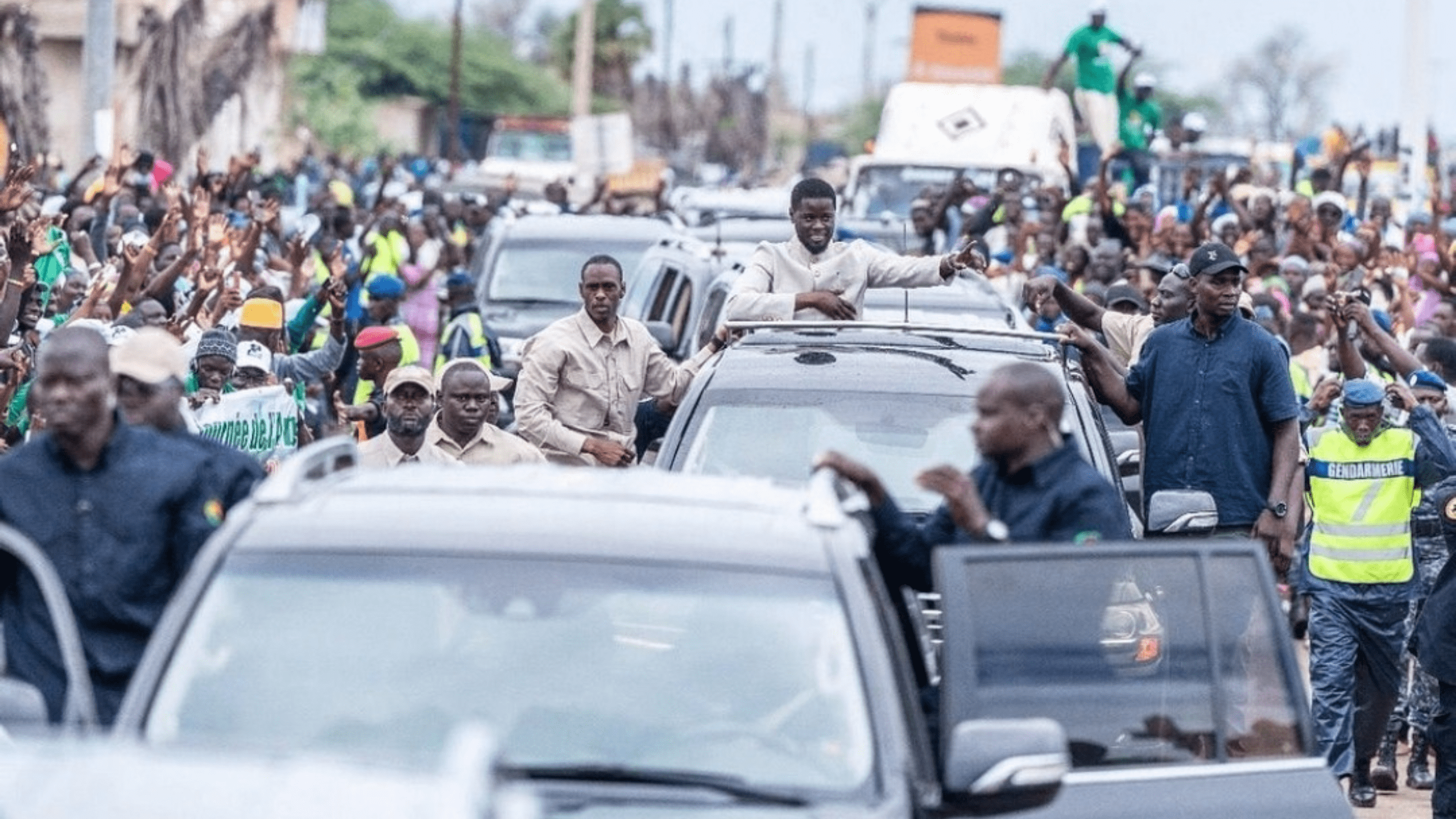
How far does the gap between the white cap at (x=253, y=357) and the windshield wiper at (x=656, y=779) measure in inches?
262

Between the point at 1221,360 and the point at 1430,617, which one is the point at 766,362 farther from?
the point at 1430,617

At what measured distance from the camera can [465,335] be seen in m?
14.5

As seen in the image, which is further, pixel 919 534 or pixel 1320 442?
pixel 1320 442

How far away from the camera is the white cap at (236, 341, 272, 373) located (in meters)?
11.3

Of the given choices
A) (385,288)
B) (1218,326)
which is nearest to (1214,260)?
(1218,326)

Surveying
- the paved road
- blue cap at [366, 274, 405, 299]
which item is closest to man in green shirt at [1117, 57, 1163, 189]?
blue cap at [366, 274, 405, 299]

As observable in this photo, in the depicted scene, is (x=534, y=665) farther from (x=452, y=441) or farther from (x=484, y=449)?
(x=452, y=441)

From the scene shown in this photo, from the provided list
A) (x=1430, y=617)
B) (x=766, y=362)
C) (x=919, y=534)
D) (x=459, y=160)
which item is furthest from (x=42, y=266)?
(x=459, y=160)

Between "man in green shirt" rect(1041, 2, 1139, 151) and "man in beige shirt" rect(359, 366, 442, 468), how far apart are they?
16.1 metres

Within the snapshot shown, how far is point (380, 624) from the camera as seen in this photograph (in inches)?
198

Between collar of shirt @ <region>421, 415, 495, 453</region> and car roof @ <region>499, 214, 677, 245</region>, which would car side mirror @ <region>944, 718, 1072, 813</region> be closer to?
collar of shirt @ <region>421, 415, 495, 453</region>

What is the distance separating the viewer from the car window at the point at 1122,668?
223 inches

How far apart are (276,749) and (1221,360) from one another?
5.55 meters

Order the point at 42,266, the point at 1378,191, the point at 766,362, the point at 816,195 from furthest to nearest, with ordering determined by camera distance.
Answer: the point at 1378,191, the point at 42,266, the point at 816,195, the point at 766,362
